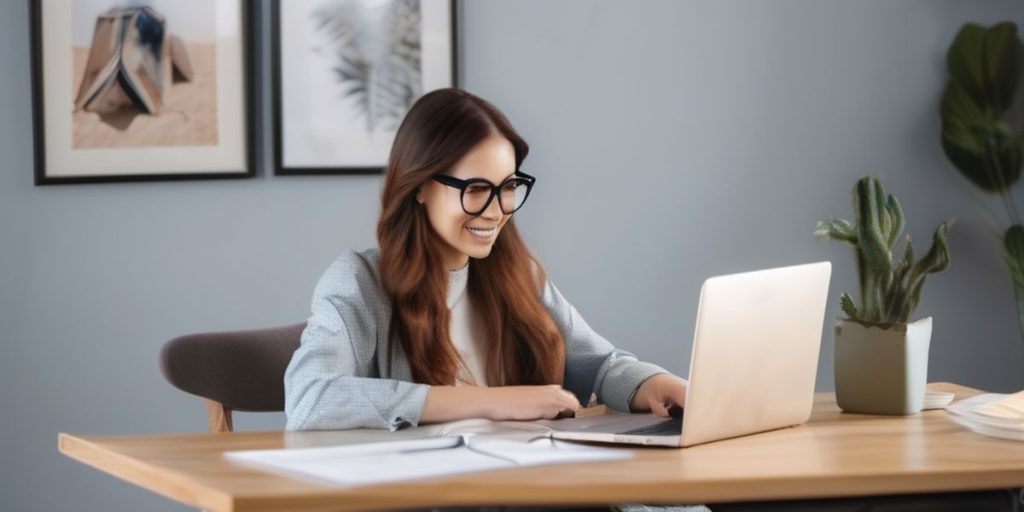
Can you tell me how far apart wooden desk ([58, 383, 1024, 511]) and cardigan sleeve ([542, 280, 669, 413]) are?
44cm

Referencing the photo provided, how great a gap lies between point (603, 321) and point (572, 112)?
623 mm

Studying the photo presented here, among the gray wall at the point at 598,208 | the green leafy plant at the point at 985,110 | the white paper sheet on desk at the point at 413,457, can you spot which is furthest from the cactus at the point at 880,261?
the green leafy plant at the point at 985,110

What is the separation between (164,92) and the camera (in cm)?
351

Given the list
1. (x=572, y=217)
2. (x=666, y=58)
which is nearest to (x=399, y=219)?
(x=572, y=217)

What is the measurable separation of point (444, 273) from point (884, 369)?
798mm

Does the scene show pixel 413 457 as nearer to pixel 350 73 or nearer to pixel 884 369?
pixel 884 369

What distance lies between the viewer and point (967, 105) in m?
4.32

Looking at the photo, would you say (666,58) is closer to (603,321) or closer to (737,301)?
(603,321)

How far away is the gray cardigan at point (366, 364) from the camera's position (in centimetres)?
210

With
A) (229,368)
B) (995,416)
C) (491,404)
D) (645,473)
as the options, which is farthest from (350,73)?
(645,473)

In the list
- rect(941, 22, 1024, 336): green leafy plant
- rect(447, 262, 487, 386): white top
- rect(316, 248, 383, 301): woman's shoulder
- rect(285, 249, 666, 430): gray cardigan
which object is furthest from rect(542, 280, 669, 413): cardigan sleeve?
rect(941, 22, 1024, 336): green leafy plant

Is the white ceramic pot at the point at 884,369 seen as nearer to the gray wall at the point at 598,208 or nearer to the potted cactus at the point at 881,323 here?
the potted cactus at the point at 881,323

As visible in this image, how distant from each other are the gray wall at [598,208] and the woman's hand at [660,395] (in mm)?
1554

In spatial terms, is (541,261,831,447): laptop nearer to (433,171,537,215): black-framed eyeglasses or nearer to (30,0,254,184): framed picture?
(433,171,537,215): black-framed eyeglasses
